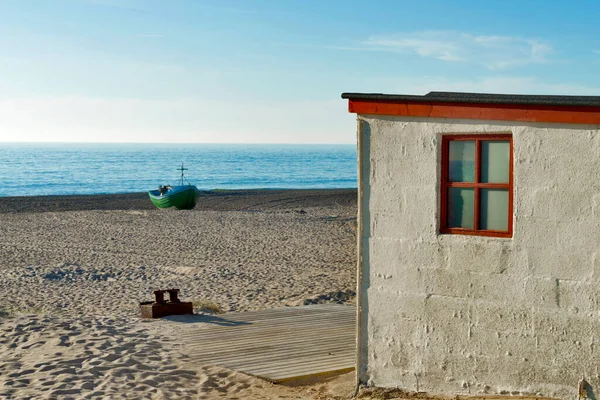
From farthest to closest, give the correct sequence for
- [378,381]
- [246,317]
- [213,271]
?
[213,271] < [246,317] < [378,381]

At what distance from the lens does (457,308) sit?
7059 mm

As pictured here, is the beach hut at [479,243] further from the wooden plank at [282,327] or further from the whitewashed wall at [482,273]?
the wooden plank at [282,327]

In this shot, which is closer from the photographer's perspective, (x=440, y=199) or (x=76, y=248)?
(x=440, y=199)

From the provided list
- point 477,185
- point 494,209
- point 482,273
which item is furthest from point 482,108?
point 482,273

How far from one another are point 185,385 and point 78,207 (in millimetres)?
29540

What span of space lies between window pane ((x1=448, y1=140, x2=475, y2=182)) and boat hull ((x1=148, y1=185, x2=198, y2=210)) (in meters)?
27.8

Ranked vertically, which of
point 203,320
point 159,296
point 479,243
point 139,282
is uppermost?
point 479,243

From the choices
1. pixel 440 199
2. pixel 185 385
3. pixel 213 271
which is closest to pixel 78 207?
pixel 213 271

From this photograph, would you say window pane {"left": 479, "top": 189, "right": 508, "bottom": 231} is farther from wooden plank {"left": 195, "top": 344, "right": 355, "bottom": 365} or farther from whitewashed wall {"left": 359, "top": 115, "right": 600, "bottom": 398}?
wooden plank {"left": 195, "top": 344, "right": 355, "bottom": 365}

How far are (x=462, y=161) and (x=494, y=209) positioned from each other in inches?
21.3

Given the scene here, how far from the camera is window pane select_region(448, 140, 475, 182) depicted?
6980 mm

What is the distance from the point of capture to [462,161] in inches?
277

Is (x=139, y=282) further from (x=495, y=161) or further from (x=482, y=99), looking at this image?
(x=482, y=99)

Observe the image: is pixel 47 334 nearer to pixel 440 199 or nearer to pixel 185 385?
pixel 185 385
